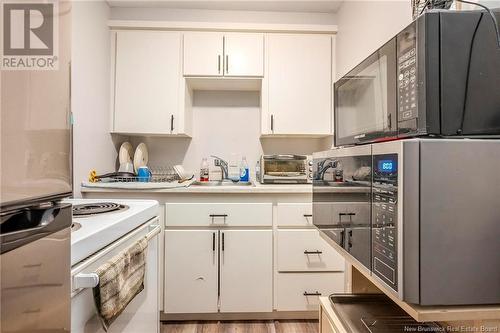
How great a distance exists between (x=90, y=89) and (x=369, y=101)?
5.84 ft

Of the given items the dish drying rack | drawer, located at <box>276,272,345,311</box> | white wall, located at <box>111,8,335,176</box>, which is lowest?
drawer, located at <box>276,272,345,311</box>

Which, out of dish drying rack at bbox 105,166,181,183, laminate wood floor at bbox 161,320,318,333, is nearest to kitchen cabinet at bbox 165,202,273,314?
laminate wood floor at bbox 161,320,318,333

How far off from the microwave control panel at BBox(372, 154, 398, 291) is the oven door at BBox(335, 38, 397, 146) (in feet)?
0.36

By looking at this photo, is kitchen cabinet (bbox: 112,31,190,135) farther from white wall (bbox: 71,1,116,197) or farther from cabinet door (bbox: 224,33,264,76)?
cabinet door (bbox: 224,33,264,76)

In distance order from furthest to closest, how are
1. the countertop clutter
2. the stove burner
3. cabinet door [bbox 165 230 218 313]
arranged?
cabinet door [bbox 165 230 218 313], the stove burner, the countertop clutter

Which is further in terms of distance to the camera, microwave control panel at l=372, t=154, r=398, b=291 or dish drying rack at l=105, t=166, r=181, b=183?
dish drying rack at l=105, t=166, r=181, b=183

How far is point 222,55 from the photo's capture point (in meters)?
2.18

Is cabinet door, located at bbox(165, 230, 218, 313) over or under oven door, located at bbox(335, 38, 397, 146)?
under

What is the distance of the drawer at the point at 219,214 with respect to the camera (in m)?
1.86

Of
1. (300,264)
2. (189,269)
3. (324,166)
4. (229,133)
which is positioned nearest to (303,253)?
(300,264)

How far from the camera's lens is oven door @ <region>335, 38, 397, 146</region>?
2.24 ft

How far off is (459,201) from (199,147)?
214cm

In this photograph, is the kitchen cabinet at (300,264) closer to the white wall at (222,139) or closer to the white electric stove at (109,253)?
the white wall at (222,139)

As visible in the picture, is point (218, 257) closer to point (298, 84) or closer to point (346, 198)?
point (346, 198)
